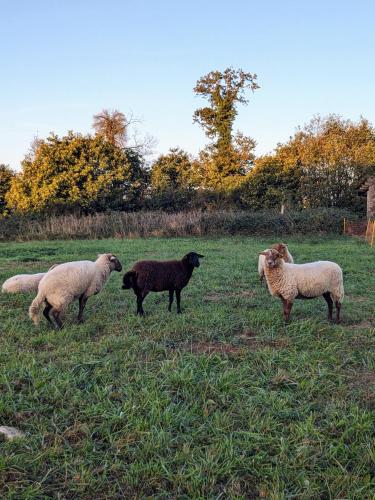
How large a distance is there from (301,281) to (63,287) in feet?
10.9

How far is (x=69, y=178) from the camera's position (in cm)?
2761

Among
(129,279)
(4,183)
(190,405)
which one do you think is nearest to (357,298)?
(129,279)

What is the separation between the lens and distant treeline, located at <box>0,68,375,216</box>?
27.9 m

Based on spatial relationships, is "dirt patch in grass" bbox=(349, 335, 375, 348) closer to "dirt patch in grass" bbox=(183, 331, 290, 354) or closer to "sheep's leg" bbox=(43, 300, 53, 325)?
"dirt patch in grass" bbox=(183, 331, 290, 354)

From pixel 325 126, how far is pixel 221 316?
4010cm

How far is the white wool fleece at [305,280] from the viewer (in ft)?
19.2

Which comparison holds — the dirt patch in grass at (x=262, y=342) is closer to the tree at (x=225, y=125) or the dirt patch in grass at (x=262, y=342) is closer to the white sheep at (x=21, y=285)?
the white sheep at (x=21, y=285)

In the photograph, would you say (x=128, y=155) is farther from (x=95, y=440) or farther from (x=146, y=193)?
(x=95, y=440)

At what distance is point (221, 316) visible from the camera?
19.7 ft

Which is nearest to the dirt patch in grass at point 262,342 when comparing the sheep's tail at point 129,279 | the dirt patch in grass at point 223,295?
the sheep's tail at point 129,279

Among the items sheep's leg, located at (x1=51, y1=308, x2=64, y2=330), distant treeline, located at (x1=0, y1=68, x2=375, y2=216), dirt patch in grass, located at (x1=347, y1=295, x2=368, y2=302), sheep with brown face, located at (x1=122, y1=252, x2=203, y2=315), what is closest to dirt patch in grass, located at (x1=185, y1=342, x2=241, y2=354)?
sheep with brown face, located at (x1=122, y1=252, x2=203, y2=315)

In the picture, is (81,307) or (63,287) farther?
(81,307)

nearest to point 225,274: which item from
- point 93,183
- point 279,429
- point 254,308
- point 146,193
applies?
point 254,308

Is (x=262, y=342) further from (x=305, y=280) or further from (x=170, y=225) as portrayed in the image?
(x=170, y=225)
